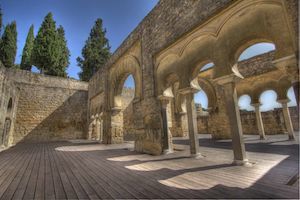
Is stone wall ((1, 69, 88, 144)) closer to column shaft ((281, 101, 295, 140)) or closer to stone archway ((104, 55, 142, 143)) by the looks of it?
stone archway ((104, 55, 142, 143))

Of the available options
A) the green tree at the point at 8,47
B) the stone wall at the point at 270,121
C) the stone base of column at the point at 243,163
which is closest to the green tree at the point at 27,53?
the green tree at the point at 8,47

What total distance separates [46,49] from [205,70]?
1821 centimetres

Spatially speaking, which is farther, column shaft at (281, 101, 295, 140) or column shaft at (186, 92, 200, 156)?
column shaft at (281, 101, 295, 140)

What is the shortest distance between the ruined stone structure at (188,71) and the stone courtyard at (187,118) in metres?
0.02

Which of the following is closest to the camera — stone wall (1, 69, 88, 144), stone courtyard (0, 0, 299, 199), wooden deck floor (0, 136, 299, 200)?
wooden deck floor (0, 136, 299, 200)

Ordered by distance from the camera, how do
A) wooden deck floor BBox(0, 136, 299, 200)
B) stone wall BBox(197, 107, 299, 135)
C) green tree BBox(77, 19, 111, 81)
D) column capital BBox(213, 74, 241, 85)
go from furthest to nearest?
green tree BBox(77, 19, 111, 81) < stone wall BBox(197, 107, 299, 135) < column capital BBox(213, 74, 241, 85) < wooden deck floor BBox(0, 136, 299, 200)

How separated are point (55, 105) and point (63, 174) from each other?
42.1ft

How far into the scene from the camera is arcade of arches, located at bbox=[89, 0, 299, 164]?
310cm

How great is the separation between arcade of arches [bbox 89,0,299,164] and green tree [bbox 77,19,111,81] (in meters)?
11.7

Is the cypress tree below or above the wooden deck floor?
above

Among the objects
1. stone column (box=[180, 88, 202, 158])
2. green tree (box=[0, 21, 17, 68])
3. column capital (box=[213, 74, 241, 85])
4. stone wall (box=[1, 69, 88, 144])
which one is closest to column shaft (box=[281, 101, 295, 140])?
stone column (box=[180, 88, 202, 158])

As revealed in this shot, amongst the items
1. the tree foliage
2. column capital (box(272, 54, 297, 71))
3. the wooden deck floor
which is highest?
the tree foliage

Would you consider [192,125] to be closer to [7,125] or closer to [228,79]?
[228,79]

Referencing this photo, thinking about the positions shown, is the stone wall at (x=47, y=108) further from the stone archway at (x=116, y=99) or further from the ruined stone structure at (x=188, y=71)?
the stone archway at (x=116, y=99)
